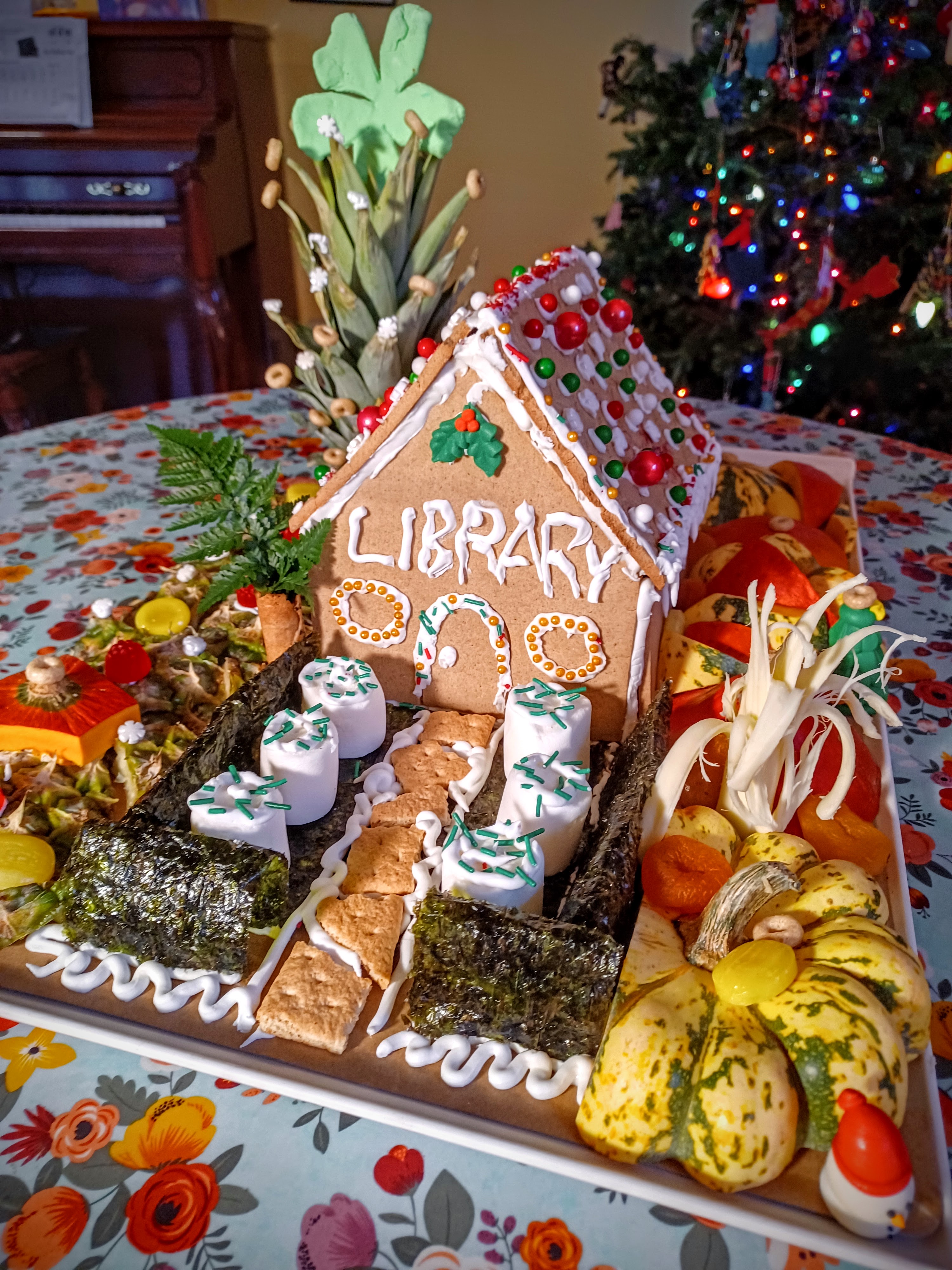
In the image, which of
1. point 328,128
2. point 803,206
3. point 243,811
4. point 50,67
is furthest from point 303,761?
point 50,67

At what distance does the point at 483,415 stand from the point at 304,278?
4636 millimetres

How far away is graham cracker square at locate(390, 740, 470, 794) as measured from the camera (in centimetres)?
164

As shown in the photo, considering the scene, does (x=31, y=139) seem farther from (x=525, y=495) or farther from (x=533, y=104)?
(x=525, y=495)

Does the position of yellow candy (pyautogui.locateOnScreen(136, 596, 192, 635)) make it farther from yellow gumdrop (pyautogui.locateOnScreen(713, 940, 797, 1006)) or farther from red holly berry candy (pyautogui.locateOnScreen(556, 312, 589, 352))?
yellow gumdrop (pyautogui.locateOnScreen(713, 940, 797, 1006))

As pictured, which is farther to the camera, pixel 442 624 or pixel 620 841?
pixel 442 624

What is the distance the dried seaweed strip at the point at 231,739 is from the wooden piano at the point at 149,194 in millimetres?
3551

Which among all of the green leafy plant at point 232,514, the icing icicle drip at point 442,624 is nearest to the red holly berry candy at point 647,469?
the icing icicle drip at point 442,624

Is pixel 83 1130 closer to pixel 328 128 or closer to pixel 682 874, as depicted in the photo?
pixel 682 874

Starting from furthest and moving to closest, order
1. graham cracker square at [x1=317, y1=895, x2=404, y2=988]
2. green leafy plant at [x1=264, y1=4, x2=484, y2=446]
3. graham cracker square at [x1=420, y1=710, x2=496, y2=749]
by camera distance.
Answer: green leafy plant at [x1=264, y1=4, x2=484, y2=446] → graham cracker square at [x1=420, y1=710, x2=496, y2=749] → graham cracker square at [x1=317, y1=895, x2=404, y2=988]

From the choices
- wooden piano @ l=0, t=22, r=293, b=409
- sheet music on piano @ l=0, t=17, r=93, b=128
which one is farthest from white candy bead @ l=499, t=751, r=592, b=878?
sheet music on piano @ l=0, t=17, r=93, b=128

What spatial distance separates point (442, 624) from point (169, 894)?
2.46 ft

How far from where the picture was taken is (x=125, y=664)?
1.90m

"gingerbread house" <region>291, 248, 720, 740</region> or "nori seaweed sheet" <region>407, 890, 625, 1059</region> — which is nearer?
"nori seaweed sheet" <region>407, 890, 625, 1059</region>

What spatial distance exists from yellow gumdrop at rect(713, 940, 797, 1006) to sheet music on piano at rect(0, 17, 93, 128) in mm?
4835
